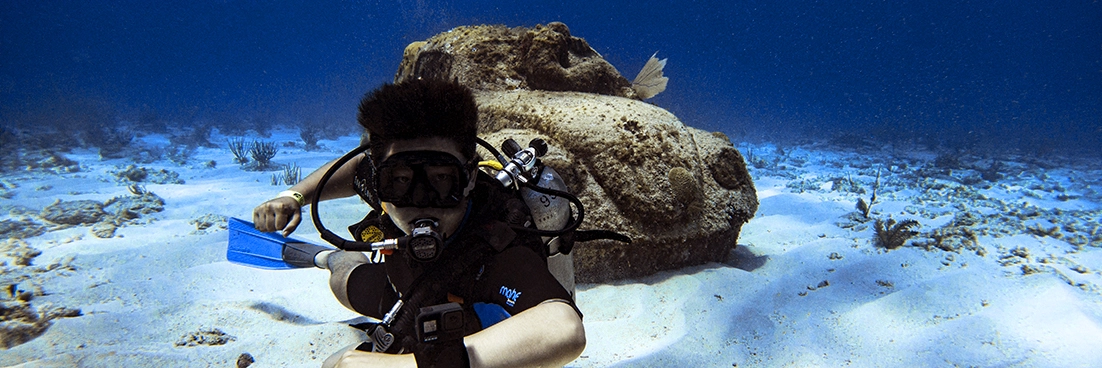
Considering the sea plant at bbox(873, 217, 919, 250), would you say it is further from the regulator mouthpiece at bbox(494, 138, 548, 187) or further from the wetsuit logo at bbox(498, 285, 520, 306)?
the wetsuit logo at bbox(498, 285, 520, 306)

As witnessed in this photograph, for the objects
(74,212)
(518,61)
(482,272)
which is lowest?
(74,212)

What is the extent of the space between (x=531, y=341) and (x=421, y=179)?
2.20ft

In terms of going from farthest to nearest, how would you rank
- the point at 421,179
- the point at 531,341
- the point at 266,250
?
the point at 266,250
the point at 421,179
the point at 531,341

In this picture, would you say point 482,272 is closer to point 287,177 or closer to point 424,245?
point 424,245

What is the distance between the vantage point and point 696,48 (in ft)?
220

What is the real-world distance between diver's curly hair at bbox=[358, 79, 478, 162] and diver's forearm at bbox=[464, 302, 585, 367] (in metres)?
0.70

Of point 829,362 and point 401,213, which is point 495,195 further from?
point 829,362

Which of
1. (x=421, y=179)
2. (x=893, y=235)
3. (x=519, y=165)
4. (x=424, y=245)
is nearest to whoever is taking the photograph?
(x=424, y=245)

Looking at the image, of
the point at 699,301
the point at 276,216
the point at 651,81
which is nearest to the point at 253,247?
the point at 276,216

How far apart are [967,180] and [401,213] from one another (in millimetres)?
13978

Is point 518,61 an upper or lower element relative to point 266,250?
upper

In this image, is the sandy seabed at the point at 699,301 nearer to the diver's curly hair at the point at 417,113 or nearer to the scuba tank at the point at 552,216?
the scuba tank at the point at 552,216

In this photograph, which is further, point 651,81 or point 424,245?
point 651,81

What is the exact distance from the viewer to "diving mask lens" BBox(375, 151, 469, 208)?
1.44 meters
